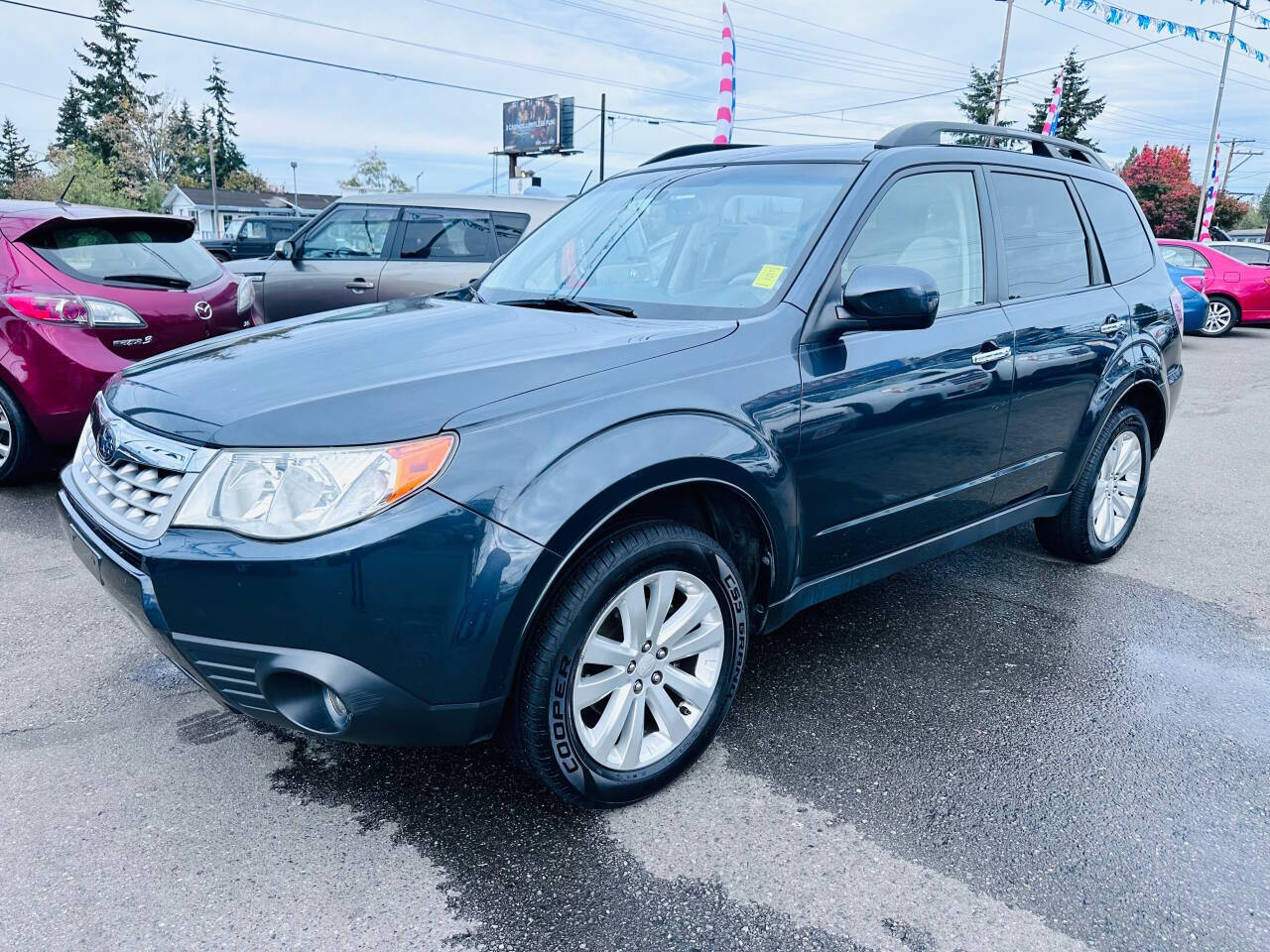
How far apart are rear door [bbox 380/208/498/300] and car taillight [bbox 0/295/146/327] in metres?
3.41

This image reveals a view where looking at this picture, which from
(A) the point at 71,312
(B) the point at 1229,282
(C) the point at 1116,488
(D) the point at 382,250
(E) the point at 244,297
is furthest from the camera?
(B) the point at 1229,282

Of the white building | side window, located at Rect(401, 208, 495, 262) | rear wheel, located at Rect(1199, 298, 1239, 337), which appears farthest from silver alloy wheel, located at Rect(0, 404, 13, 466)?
the white building

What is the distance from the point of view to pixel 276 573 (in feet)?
6.45

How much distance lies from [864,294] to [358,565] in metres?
1.57

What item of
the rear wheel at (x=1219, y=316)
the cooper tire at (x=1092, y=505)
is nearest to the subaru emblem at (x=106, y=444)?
the cooper tire at (x=1092, y=505)

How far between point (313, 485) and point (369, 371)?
1.44ft

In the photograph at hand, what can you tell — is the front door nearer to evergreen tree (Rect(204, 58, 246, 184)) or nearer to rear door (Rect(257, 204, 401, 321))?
rear door (Rect(257, 204, 401, 321))

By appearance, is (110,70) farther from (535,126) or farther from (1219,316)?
(1219,316)

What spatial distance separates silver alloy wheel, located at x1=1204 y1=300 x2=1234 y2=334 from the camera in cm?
1544

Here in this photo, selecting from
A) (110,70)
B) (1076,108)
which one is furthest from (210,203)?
(1076,108)

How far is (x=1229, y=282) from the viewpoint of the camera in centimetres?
1526

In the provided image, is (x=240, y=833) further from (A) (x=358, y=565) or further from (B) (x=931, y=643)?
(B) (x=931, y=643)

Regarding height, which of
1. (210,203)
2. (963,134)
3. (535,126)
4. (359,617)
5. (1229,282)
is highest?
(535,126)

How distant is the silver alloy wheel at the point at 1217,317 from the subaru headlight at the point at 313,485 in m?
16.8
